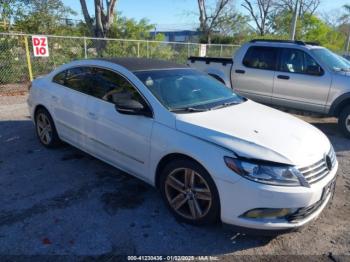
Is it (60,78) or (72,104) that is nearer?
(72,104)

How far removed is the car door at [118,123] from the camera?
3561 mm

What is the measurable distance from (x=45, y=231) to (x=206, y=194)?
1604 millimetres

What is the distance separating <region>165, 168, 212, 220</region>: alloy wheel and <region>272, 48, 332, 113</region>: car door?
193 inches

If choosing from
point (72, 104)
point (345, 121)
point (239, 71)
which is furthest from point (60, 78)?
point (345, 121)

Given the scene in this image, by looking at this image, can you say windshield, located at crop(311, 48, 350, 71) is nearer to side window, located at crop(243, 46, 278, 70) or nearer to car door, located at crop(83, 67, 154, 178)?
side window, located at crop(243, 46, 278, 70)

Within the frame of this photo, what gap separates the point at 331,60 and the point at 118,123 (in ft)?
17.9

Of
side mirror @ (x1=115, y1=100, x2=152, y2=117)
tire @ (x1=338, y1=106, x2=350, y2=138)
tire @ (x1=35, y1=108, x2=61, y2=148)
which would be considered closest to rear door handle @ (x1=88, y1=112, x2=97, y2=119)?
side mirror @ (x1=115, y1=100, x2=152, y2=117)

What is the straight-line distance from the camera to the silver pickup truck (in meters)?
6.77

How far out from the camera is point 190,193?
128 inches

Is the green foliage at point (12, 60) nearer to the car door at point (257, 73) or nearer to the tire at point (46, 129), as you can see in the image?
the tire at point (46, 129)

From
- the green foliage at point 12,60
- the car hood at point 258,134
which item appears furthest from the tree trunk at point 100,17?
the car hood at point 258,134

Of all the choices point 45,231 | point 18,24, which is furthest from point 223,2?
point 45,231

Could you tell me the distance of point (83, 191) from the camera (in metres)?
3.98

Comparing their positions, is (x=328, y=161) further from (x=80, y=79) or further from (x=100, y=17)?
(x=100, y=17)
